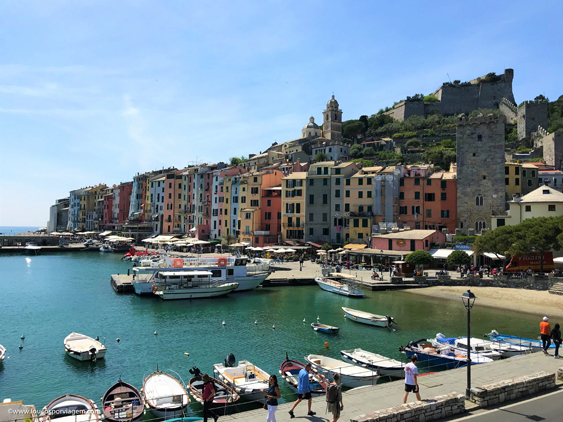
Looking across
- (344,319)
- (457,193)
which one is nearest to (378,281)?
(344,319)

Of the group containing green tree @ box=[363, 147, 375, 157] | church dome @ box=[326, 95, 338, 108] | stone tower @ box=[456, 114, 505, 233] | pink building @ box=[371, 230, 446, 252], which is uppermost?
church dome @ box=[326, 95, 338, 108]

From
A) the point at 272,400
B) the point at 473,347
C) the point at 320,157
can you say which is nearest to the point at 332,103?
the point at 320,157

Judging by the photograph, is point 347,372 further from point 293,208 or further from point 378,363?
point 293,208

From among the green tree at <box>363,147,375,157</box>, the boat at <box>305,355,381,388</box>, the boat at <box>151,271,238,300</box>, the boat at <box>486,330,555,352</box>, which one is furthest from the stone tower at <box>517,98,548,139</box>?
the boat at <box>305,355,381,388</box>

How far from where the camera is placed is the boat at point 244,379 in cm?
1795

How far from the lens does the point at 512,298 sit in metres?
39.9

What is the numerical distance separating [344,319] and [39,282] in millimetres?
38438

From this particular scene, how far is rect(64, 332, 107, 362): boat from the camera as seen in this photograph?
23219 millimetres

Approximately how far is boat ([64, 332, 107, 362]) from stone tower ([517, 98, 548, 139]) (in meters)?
101

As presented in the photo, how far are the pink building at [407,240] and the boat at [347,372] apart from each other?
1494 inches

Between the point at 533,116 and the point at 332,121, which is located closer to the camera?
the point at 533,116

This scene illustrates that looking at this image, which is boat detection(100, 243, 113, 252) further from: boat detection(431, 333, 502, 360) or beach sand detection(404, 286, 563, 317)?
boat detection(431, 333, 502, 360)

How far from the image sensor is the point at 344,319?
33781mm

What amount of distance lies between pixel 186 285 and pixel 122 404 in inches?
1046
